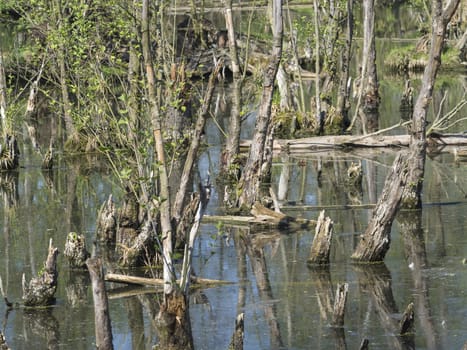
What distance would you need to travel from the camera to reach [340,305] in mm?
12203

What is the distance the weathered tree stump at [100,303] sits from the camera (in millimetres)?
10359

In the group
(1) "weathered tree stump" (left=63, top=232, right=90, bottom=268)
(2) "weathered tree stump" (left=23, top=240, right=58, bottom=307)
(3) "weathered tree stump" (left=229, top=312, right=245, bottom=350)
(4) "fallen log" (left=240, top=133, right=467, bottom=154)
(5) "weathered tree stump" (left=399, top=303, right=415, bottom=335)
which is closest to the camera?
(3) "weathered tree stump" (left=229, top=312, right=245, bottom=350)

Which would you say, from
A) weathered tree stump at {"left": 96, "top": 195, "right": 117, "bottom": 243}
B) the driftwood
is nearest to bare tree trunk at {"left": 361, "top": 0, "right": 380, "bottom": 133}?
the driftwood

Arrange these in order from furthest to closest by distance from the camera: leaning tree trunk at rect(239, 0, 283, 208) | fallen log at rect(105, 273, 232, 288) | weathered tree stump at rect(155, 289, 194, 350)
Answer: leaning tree trunk at rect(239, 0, 283, 208) → fallen log at rect(105, 273, 232, 288) → weathered tree stump at rect(155, 289, 194, 350)

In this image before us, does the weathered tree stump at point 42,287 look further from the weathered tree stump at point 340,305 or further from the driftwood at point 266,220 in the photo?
the driftwood at point 266,220

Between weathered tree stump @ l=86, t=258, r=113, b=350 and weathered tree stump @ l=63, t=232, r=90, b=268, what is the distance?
519 centimetres

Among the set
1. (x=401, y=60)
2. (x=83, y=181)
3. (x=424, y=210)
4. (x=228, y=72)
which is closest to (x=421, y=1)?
(x=401, y=60)

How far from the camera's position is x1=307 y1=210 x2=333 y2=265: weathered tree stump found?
15023 mm

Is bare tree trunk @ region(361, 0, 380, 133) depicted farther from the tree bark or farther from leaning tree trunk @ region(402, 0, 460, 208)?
the tree bark

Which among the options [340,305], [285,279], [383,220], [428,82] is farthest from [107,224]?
[340,305]

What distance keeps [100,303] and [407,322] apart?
3.51 m

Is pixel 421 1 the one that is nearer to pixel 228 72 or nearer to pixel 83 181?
pixel 228 72

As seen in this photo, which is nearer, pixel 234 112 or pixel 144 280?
pixel 144 280

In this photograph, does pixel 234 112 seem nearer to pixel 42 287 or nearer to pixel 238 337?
pixel 42 287
